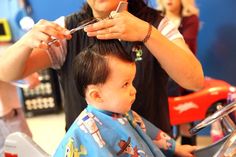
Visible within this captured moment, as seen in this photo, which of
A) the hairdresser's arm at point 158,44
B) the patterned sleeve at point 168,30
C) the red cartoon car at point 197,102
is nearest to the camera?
the hairdresser's arm at point 158,44

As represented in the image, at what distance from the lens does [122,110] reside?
789mm

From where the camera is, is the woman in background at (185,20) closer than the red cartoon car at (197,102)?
No

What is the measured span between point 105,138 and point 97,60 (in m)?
0.18

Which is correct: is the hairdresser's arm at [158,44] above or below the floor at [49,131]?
above

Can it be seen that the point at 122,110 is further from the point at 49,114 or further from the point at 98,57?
the point at 49,114

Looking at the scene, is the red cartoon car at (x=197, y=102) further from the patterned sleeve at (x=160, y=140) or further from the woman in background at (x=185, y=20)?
the patterned sleeve at (x=160, y=140)

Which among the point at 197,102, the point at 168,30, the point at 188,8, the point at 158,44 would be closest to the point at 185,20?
the point at 188,8

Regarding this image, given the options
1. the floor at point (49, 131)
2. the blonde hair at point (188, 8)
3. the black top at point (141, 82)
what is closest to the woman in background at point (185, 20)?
the blonde hair at point (188, 8)

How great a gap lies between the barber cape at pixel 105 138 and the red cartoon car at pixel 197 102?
0.80 metres

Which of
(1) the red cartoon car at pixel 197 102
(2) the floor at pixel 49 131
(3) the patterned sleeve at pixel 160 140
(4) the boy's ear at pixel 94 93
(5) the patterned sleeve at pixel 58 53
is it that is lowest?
(2) the floor at pixel 49 131

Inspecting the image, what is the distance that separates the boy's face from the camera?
729 millimetres

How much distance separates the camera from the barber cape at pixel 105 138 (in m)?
0.74

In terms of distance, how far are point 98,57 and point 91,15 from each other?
20cm

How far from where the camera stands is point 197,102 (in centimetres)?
166
